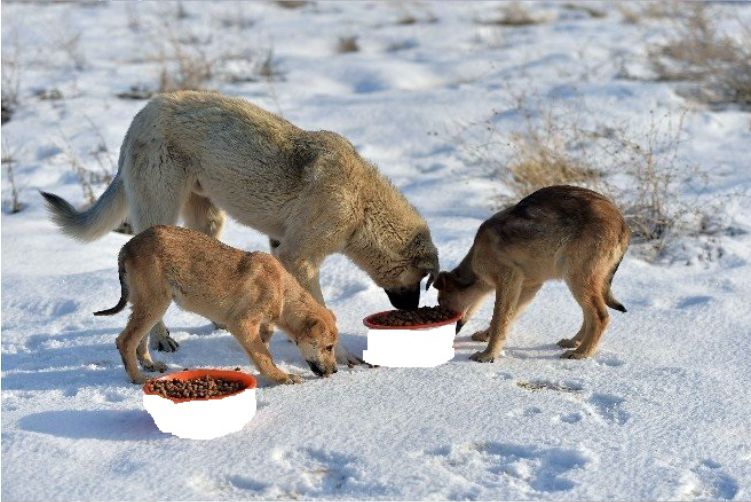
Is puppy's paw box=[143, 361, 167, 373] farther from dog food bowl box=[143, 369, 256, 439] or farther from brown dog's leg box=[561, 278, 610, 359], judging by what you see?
brown dog's leg box=[561, 278, 610, 359]

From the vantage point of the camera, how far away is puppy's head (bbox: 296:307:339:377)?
6.25 meters

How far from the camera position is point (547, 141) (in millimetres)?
10102

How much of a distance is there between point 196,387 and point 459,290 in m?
2.32

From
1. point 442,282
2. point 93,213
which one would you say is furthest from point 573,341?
point 93,213

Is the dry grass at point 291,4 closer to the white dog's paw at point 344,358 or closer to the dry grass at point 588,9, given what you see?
the dry grass at point 588,9

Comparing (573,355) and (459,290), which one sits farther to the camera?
(459,290)

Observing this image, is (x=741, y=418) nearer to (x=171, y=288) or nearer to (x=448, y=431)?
(x=448, y=431)

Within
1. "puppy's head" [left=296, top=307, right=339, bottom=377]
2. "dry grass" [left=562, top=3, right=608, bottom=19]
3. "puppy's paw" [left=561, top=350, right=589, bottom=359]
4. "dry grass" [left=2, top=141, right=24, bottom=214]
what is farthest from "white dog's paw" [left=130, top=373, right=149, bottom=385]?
"dry grass" [left=562, top=3, right=608, bottom=19]

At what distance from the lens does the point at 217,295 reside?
613 cm

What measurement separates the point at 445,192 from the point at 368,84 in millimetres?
4133

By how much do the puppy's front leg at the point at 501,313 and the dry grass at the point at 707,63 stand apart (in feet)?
22.4

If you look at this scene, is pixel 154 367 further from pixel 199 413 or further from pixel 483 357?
pixel 483 357

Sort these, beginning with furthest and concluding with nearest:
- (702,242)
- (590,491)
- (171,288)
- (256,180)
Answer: (702,242) → (256,180) → (171,288) → (590,491)

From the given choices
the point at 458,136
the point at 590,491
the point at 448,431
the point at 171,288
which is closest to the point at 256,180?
the point at 171,288
